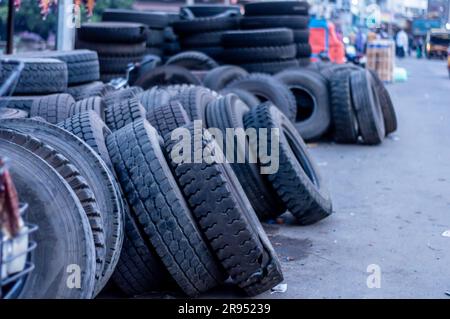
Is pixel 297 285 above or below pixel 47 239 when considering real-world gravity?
below

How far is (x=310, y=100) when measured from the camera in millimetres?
11898

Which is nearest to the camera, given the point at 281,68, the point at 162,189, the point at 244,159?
the point at 162,189

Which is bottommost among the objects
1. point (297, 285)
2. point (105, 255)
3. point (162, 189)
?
point (297, 285)

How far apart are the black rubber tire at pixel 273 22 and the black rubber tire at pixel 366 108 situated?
12.8 ft

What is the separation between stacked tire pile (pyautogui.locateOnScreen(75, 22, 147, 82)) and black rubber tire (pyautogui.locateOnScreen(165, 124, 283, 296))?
7627 millimetres

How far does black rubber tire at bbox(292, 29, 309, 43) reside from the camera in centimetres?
1577

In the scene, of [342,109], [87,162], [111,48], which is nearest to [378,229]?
[87,162]

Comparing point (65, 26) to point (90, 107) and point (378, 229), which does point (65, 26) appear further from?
point (378, 229)

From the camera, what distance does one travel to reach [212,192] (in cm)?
484

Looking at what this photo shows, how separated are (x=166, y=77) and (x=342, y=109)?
2.63 m

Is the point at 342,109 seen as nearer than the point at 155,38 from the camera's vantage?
Yes
